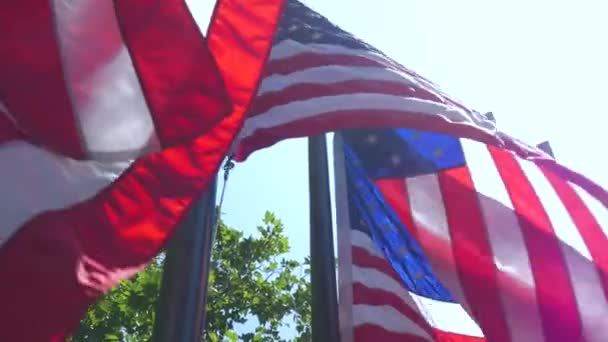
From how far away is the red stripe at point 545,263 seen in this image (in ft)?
14.5

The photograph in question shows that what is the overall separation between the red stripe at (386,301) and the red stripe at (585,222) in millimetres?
1183

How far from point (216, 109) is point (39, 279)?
0.87 meters

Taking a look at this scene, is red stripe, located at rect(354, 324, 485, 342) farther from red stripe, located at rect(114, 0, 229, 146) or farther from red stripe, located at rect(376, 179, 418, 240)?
red stripe, located at rect(114, 0, 229, 146)

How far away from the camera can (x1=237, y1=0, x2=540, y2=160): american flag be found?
4070 millimetres

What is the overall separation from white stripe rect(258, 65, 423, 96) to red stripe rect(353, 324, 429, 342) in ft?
5.35

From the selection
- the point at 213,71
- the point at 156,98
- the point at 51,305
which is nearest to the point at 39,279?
the point at 51,305

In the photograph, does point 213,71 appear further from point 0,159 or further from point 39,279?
point 39,279

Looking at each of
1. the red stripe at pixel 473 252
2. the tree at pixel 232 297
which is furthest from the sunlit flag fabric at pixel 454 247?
the tree at pixel 232 297

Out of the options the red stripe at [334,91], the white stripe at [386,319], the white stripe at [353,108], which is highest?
the red stripe at [334,91]

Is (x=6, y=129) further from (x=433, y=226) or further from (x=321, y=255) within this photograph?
(x=433, y=226)

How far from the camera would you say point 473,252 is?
466 centimetres

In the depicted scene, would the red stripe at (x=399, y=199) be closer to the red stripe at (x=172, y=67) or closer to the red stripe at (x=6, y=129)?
the red stripe at (x=172, y=67)

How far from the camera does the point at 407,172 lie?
516 cm

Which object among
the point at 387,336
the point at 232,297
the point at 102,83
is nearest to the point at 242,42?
the point at 102,83
